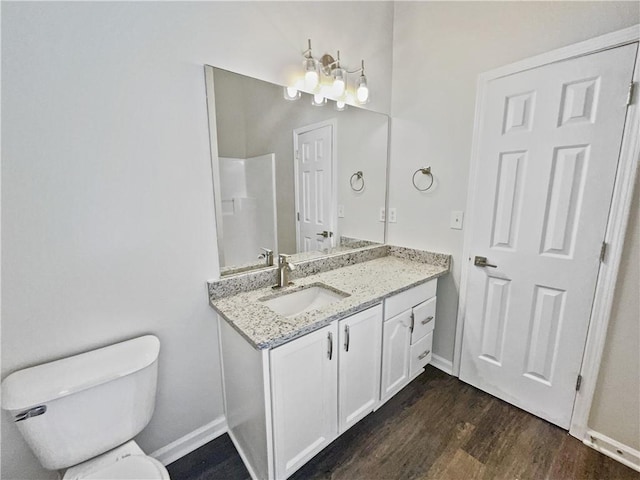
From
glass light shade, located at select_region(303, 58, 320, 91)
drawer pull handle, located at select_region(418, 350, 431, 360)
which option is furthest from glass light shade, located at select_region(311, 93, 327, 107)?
drawer pull handle, located at select_region(418, 350, 431, 360)

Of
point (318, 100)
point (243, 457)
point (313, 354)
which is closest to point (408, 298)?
point (313, 354)

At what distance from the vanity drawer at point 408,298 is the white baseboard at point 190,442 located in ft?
3.73

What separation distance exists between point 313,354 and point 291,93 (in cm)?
142

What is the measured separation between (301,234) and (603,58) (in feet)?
5.82

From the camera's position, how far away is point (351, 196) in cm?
213

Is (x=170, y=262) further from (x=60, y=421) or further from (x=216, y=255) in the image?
(x=60, y=421)

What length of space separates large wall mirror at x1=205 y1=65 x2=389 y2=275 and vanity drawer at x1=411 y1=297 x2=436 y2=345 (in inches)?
25.5

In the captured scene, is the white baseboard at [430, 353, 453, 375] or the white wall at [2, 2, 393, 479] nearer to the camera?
the white wall at [2, 2, 393, 479]

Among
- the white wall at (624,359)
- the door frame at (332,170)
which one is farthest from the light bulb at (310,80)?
the white wall at (624,359)

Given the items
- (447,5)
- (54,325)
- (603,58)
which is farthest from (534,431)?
(447,5)

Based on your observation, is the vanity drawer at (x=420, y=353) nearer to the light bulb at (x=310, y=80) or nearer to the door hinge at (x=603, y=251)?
the door hinge at (x=603, y=251)

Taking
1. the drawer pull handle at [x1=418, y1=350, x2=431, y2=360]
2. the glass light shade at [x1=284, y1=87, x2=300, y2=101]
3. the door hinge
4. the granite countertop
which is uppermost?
the glass light shade at [x1=284, y1=87, x2=300, y2=101]

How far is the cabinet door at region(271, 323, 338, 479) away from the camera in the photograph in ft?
3.71

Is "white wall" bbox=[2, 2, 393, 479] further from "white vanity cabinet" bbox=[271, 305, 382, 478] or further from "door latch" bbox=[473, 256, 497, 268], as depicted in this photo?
"door latch" bbox=[473, 256, 497, 268]
